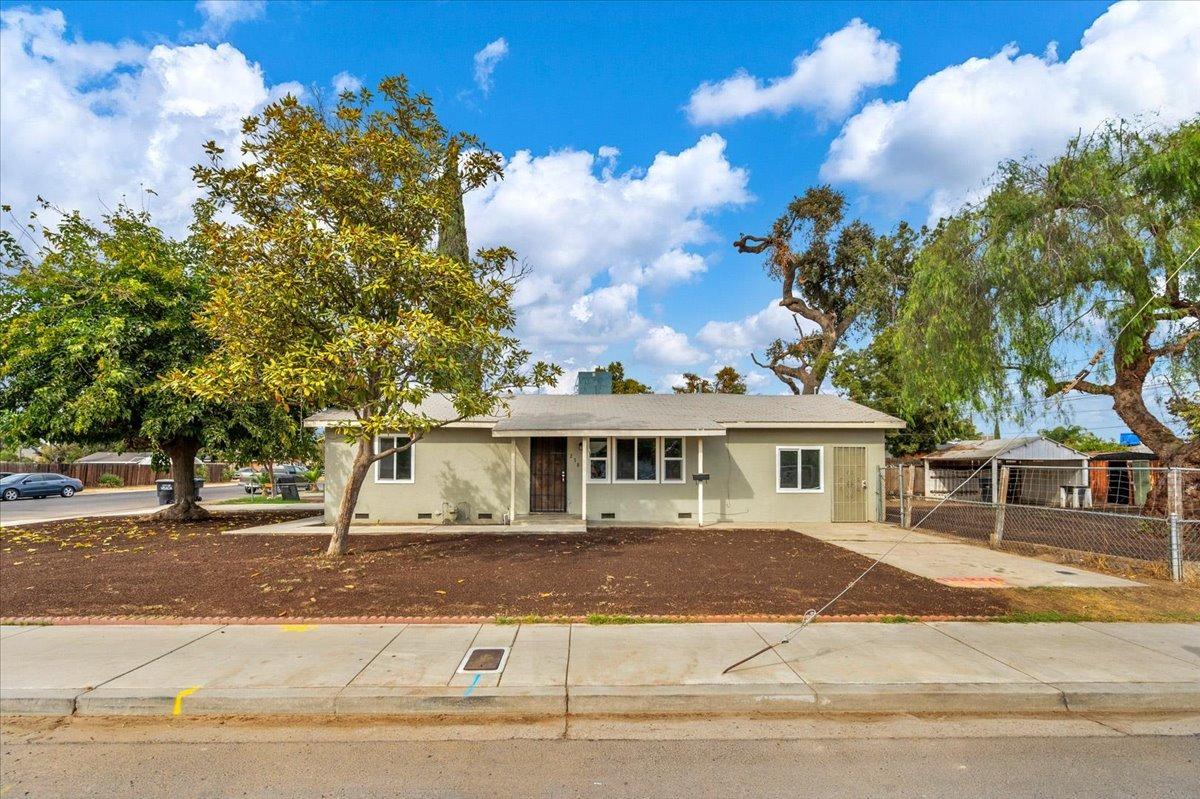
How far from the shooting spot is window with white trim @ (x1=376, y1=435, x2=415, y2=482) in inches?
597

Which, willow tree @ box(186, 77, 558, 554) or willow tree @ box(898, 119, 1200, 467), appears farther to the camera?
willow tree @ box(898, 119, 1200, 467)

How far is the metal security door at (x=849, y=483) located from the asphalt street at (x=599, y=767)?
11505mm

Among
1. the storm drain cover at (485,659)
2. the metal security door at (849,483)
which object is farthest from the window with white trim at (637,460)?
the storm drain cover at (485,659)

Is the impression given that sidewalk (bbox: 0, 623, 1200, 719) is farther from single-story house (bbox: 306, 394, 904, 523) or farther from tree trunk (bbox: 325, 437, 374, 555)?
single-story house (bbox: 306, 394, 904, 523)

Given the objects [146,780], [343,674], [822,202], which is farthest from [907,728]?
[822,202]

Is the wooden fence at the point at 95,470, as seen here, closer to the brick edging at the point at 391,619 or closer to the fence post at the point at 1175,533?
the brick edging at the point at 391,619

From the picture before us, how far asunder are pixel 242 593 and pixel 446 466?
302 inches

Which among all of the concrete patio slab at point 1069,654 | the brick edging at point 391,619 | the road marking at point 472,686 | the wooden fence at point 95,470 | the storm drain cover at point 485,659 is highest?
the road marking at point 472,686

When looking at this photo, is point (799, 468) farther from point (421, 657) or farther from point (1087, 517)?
point (421, 657)

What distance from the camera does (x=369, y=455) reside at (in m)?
10.3

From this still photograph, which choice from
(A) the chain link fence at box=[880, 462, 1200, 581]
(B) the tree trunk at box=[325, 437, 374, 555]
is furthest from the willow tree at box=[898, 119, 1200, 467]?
(B) the tree trunk at box=[325, 437, 374, 555]

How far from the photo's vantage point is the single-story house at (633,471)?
15180 millimetres

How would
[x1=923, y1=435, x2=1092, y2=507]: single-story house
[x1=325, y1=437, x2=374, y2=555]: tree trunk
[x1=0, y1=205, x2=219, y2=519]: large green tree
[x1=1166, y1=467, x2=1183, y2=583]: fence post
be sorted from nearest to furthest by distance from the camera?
[x1=1166, y1=467, x2=1183, y2=583]: fence post < [x1=325, y1=437, x2=374, y2=555]: tree trunk < [x1=0, y1=205, x2=219, y2=519]: large green tree < [x1=923, y1=435, x2=1092, y2=507]: single-story house

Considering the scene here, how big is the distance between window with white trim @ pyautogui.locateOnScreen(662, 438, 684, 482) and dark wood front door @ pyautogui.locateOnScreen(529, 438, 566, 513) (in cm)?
253
